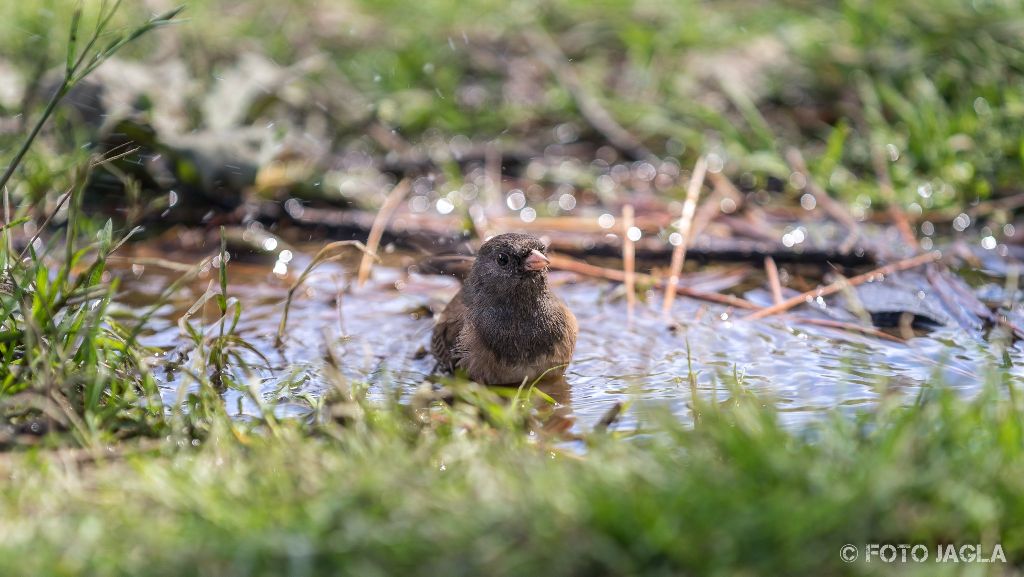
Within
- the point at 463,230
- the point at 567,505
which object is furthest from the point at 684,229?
the point at 567,505

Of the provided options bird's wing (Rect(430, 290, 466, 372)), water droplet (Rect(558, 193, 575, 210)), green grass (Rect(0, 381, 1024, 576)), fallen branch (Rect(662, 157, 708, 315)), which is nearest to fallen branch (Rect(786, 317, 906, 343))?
fallen branch (Rect(662, 157, 708, 315))

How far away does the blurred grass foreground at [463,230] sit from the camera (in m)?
2.29

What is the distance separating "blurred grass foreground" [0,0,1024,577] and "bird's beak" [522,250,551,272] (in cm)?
59

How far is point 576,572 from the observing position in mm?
2248

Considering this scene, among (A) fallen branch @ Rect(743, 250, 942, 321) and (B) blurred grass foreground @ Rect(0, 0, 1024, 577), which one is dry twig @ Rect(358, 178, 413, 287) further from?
(A) fallen branch @ Rect(743, 250, 942, 321)

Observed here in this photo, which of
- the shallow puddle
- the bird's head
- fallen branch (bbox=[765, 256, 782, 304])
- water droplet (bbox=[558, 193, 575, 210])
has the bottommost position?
the shallow puddle

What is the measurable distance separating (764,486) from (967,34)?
499 cm

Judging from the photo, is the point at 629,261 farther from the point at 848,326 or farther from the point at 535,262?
the point at 848,326

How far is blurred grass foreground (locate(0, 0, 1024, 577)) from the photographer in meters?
2.29

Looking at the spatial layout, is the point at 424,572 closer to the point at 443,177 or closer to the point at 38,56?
the point at 443,177

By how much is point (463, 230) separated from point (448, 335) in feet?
3.89

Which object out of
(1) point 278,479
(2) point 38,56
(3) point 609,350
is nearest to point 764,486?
(1) point 278,479

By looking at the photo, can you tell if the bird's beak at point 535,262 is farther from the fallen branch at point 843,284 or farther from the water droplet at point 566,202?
the water droplet at point 566,202

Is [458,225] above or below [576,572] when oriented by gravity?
above
